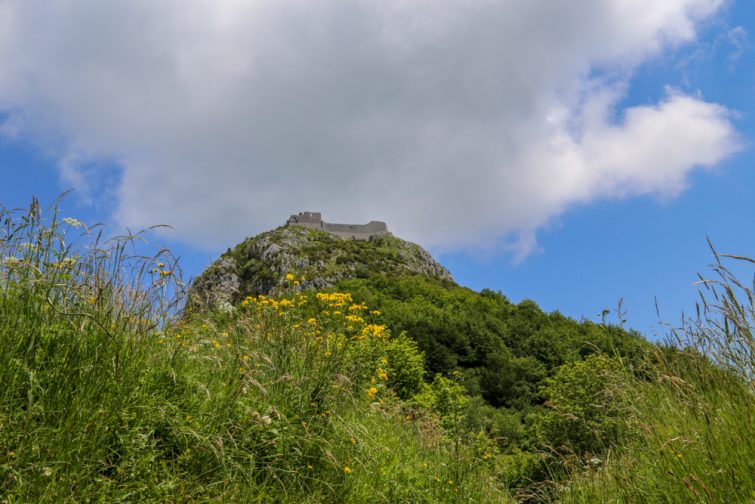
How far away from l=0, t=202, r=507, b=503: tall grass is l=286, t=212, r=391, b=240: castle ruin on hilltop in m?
62.5

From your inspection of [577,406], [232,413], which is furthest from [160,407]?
[577,406]

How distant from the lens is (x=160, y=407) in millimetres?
3309

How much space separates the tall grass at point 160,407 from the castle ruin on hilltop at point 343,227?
205ft

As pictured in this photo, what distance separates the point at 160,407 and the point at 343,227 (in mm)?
67043

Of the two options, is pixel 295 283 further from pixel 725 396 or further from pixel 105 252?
pixel 725 396

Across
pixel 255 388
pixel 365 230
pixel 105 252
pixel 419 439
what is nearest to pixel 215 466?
pixel 255 388

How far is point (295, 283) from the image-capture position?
239 inches

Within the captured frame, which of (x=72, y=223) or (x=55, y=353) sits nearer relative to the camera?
(x=55, y=353)

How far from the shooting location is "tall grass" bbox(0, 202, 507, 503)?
2773 millimetres

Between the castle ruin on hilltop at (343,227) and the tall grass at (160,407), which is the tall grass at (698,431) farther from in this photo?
the castle ruin on hilltop at (343,227)

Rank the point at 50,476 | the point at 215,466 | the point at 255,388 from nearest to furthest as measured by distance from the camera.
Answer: the point at 50,476, the point at 215,466, the point at 255,388

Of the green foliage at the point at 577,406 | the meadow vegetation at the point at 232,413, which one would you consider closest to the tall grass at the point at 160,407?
the meadow vegetation at the point at 232,413

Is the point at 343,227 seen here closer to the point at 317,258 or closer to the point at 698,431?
the point at 317,258

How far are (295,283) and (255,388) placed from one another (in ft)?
7.09
